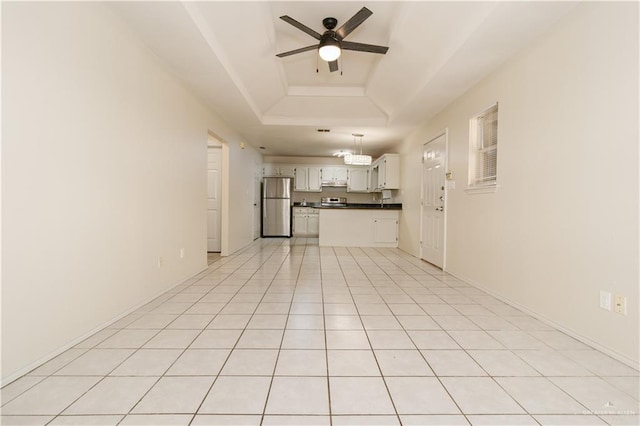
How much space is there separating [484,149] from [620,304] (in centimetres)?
214

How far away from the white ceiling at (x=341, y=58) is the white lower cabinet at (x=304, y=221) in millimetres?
3948

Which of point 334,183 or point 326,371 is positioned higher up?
point 334,183

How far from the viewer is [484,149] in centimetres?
354

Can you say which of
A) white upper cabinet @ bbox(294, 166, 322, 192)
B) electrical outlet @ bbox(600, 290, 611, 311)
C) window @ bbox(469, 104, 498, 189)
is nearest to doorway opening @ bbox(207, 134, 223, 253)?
white upper cabinet @ bbox(294, 166, 322, 192)

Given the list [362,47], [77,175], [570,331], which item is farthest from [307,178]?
[570,331]

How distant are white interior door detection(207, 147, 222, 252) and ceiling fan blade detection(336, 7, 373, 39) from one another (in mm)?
3855

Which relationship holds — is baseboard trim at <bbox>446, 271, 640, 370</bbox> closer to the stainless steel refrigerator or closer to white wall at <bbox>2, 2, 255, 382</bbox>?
white wall at <bbox>2, 2, 255, 382</bbox>

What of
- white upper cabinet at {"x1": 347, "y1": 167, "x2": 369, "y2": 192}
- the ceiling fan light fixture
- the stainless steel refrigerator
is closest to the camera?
the ceiling fan light fixture

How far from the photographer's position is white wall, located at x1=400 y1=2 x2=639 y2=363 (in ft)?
5.92

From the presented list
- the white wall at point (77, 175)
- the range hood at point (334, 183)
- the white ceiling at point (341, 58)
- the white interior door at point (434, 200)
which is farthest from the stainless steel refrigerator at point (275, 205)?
the white wall at point (77, 175)

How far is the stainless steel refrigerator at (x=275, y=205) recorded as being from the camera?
346 inches

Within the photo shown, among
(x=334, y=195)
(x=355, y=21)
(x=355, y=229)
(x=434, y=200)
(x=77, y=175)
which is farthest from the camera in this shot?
(x=334, y=195)

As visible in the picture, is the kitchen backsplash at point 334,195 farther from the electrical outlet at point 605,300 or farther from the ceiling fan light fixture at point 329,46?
the electrical outlet at point 605,300

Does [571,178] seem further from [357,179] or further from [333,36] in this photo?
[357,179]
